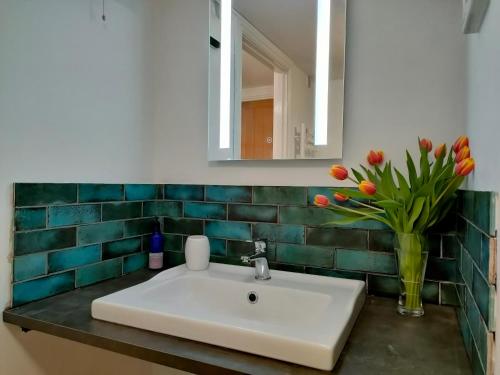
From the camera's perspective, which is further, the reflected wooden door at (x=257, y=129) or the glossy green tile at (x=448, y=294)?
the reflected wooden door at (x=257, y=129)

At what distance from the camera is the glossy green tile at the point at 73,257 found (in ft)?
3.55

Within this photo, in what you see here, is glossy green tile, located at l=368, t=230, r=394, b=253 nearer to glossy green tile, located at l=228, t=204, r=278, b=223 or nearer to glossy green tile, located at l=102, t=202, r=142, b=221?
glossy green tile, located at l=228, t=204, r=278, b=223

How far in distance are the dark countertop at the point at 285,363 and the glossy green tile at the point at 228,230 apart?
1.65 feet

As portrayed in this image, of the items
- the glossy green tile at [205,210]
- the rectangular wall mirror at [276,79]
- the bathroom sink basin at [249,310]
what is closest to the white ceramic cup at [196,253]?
the bathroom sink basin at [249,310]

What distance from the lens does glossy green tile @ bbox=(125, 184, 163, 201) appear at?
136 cm

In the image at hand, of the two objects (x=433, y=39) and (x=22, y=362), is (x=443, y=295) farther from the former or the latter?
(x=22, y=362)

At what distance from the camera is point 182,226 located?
145 cm

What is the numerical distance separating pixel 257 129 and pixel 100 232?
2.28 feet

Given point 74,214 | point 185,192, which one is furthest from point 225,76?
point 74,214

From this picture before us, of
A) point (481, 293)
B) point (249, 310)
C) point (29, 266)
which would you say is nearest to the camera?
Result: point (481, 293)

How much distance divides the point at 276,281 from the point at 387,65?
816 millimetres

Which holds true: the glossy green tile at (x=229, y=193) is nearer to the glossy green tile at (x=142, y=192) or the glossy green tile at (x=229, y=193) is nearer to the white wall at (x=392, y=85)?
the white wall at (x=392, y=85)

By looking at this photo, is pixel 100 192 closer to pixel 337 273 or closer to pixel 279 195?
pixel 279 195

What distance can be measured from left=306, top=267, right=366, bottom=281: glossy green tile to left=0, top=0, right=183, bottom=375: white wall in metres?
0.72
